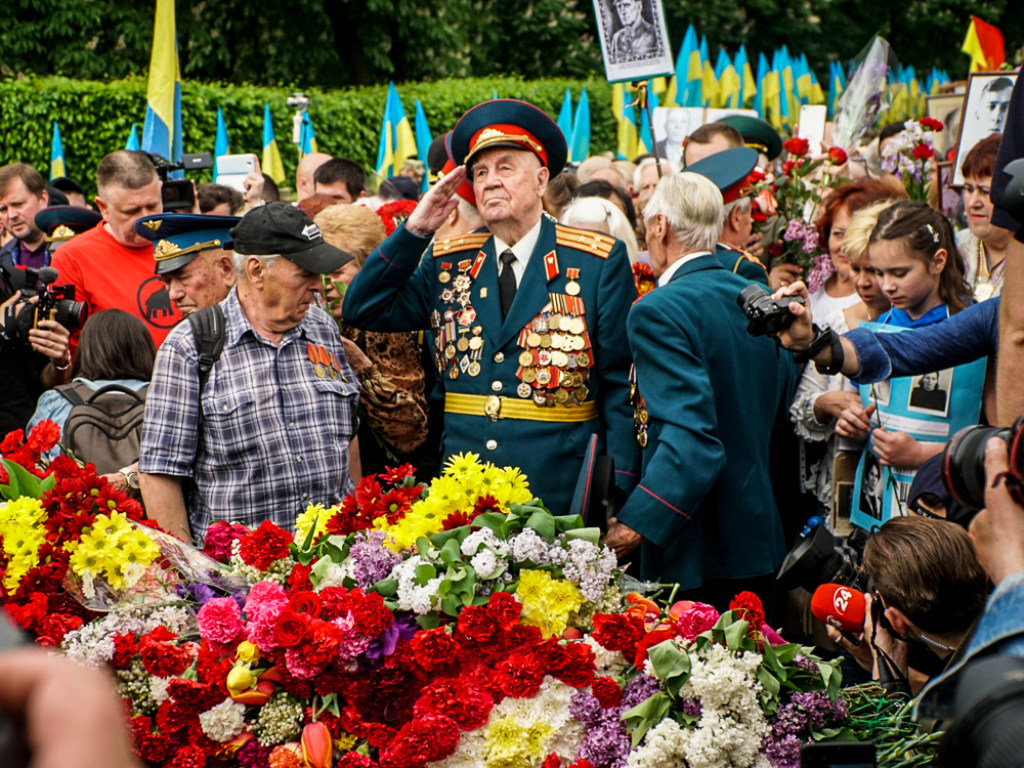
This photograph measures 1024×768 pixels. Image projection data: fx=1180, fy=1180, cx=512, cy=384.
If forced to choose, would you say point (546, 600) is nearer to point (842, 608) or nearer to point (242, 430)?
point (842, 608)

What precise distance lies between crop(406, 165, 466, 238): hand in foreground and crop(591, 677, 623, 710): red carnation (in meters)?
1.87

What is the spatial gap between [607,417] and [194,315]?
1338 millimetres

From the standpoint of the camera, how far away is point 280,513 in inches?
140

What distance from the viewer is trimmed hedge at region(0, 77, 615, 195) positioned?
1457 cm

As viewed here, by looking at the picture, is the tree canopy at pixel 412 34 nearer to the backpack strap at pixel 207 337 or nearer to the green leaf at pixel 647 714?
the backpack strap at pixel 207 337

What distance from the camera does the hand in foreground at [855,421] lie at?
4.24m

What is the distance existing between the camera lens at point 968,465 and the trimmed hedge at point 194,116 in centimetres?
1179

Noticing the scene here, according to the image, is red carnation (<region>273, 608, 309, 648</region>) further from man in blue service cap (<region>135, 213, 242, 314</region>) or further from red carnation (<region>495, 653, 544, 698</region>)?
man in blue service cap (<region>135, 213, 242, 314</region>)

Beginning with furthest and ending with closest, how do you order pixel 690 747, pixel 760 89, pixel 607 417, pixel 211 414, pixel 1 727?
1. pixel 760 89
2. pixel 607 417
3. pixel 211 414
4. pixel 690 747
5. pixel 1 727

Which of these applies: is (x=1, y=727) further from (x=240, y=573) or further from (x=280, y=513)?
(x=280, y=513)

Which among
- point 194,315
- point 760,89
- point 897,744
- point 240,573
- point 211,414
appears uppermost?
point 760,89

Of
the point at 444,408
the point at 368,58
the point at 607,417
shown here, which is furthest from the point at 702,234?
the point at 368,58

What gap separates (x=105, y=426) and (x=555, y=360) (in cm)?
154

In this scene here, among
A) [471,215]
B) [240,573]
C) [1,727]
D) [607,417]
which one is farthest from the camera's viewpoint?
[471,215]
